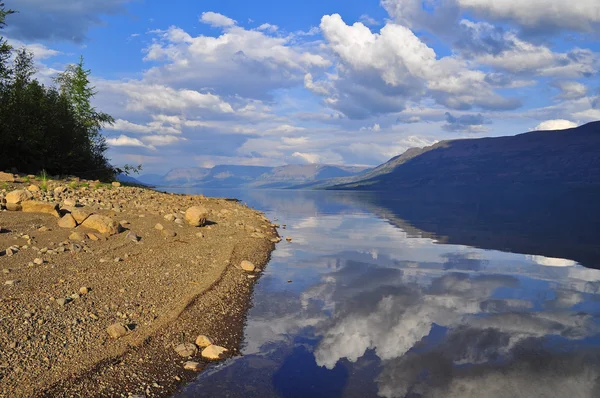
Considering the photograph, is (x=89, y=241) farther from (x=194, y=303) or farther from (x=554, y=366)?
(x=554, y=366)

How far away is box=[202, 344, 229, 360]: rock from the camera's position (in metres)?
10.5

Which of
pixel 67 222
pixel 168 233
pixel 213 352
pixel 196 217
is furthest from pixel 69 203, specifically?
pixel 213 352

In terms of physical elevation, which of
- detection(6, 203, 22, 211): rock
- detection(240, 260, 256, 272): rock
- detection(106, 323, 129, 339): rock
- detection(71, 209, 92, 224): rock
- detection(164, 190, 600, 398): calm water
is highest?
detection(6, 203, 22, 211): rock

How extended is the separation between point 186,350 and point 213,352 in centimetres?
70

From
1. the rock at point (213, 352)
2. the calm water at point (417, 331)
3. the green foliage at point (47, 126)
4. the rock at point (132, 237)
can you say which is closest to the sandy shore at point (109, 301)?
the rock at point (132, 237)

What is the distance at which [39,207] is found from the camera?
22.5 meters

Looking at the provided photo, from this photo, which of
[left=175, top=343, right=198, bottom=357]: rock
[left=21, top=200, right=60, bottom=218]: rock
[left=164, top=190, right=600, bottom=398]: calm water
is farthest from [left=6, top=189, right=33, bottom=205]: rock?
[left=175, top=343, right=198, bottom=357]: rock

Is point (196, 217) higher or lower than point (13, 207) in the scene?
lower

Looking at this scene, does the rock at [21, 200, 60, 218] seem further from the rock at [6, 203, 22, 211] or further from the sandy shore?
the sandy shore

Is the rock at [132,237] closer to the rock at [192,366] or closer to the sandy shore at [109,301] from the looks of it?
the sandy shore at [109,301]

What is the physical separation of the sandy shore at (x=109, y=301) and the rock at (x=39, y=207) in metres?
0.36

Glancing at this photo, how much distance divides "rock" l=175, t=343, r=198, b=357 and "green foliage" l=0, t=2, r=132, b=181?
36056 mm

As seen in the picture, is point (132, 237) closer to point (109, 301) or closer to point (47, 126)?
point (109, 301)

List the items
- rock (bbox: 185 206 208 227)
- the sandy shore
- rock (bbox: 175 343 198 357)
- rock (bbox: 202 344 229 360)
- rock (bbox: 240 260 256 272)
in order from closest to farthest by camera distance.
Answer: the sandy shore → rock (bbox: 175 343 198 357) → rock (bbox: 202 344 229 360) → rock (bbox: 240 260 256 272) → rock (bbox: 185 206 208 227)
